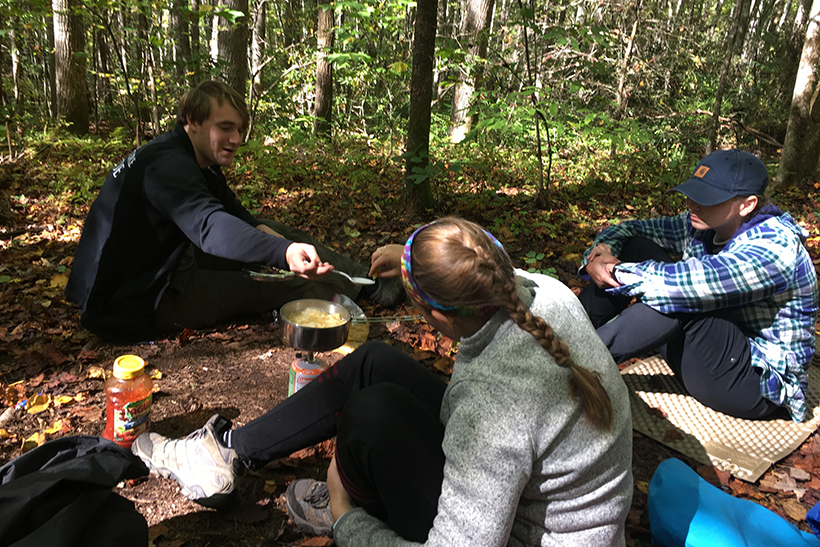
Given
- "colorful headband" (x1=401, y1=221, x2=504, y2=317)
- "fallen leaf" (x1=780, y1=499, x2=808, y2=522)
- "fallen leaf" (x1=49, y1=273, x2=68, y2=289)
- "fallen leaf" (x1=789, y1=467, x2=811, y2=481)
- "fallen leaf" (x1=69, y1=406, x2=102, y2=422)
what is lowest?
"fallen leaf" (x1=780, y1=499, x2=808, y2=522)

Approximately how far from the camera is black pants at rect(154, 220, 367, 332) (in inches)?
137

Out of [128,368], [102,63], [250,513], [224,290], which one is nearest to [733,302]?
[250,513]

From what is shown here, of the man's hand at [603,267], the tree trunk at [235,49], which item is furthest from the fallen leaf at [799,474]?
the tree trunk at [235,49]

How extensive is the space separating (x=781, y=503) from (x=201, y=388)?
3.08m

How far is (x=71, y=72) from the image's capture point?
31.3 ft

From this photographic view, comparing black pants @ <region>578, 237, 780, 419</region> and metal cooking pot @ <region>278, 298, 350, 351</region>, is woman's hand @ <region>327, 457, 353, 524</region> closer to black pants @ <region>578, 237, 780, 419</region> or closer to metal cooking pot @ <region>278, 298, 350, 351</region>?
metal cooking pot @ <region>278, 298, 350, 351</region>

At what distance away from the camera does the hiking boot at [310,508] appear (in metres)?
2.11

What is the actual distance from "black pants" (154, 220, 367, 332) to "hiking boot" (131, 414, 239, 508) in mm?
1327

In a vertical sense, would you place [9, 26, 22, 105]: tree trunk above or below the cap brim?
above

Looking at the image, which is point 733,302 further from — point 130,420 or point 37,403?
point 37,403

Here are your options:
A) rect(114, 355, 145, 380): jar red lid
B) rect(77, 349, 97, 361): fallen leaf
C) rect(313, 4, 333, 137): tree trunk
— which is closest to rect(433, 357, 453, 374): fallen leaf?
rect(114, 355, 145, 380): jar red lid

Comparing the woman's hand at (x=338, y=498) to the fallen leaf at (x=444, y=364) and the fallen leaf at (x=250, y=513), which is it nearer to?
the fallen leaf at (x=250, y=513)

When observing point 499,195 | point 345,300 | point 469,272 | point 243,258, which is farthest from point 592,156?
point 469,272

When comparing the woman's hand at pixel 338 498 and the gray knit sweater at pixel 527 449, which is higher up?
the gray knit sweater at pixel 527 449
